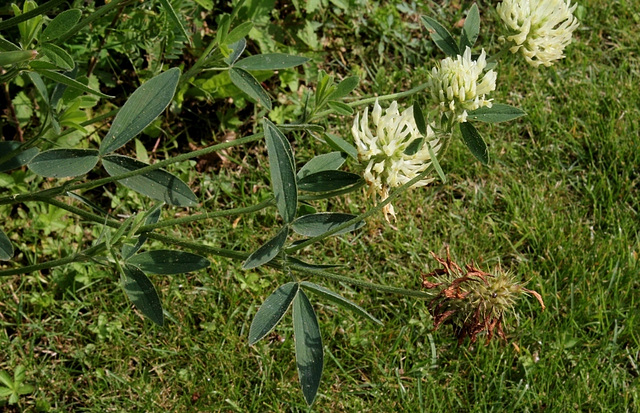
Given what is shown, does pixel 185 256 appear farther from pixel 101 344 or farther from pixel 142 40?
pixel 142 40

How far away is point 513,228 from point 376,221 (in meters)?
0.48

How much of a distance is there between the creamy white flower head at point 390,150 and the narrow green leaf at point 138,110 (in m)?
0.42

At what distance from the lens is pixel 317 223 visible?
1715 mm

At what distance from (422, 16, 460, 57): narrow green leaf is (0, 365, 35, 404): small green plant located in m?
1.43

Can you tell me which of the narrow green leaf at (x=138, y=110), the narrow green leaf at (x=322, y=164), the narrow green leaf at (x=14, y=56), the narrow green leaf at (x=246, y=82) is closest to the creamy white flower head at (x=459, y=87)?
the narrow green leaf at (x=322, y=164)

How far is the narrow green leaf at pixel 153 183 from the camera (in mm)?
1767

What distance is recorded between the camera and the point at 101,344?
2354 mm

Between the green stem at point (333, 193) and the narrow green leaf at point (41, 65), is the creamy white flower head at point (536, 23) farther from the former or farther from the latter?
the narrow green leaf at point (41, 65)

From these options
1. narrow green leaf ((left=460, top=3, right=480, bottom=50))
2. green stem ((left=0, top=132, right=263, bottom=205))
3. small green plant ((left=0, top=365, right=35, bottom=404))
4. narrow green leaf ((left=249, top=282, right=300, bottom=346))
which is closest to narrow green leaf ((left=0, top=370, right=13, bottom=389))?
small green plant ((left=0, top=365, right=35, bottom=404))

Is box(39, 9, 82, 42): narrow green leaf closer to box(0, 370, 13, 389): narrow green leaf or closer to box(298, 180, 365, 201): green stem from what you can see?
box(298, 180, 365, 201): green stem

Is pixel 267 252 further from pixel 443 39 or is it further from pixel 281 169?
pixel 443 39

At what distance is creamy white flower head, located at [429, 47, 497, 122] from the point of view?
1566 mm

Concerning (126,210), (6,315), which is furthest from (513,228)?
(6,315)

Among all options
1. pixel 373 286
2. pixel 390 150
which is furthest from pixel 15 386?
pixel 390 150
